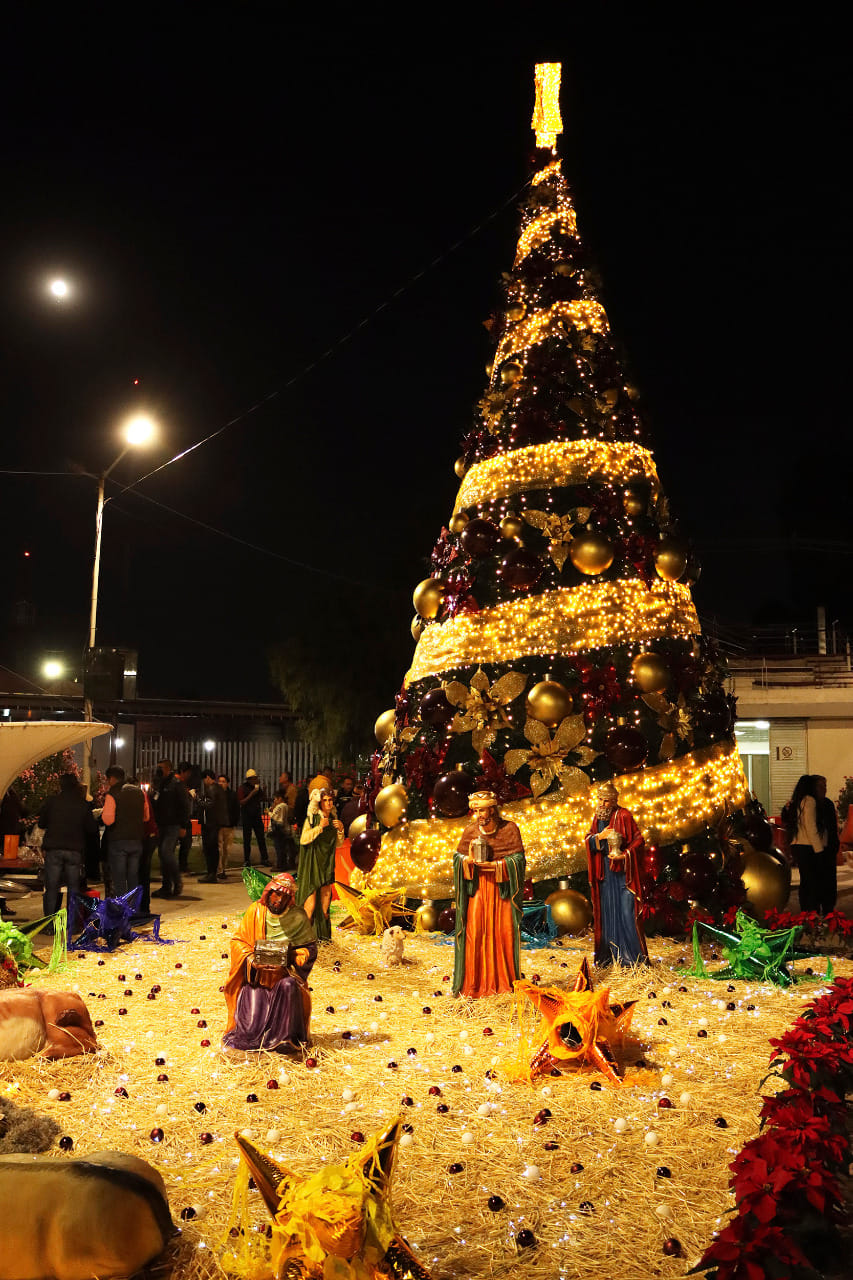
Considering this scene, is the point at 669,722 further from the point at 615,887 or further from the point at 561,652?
the point at 615,887

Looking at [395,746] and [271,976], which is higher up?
[395,746]

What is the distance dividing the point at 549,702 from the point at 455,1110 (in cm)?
516

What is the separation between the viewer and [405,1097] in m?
5.77

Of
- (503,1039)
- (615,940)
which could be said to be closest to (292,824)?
(615,940)

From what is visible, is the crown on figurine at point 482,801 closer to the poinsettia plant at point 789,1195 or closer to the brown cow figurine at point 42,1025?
the brown cow figurine at point 42,1025

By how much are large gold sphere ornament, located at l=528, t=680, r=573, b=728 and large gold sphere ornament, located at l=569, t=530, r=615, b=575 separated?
132 centimetres

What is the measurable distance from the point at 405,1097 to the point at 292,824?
11.2 m

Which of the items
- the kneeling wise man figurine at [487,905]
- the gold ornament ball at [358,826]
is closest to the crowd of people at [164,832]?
the gold ornament ball at [358,826]

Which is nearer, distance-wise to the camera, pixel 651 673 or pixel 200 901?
pixel 651 673

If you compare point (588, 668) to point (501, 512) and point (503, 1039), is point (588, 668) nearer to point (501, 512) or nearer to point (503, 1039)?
point (501, 512)

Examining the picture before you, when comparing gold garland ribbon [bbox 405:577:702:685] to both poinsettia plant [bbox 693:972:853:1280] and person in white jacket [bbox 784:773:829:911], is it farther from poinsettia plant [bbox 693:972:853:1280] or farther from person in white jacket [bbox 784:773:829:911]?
poinsettia plant [bbox 693:972:853:1280]

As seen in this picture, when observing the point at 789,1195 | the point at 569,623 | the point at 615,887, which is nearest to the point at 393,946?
the point at 615,887

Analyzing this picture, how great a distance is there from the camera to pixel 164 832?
14.8m

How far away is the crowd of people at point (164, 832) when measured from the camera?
10523 mm
